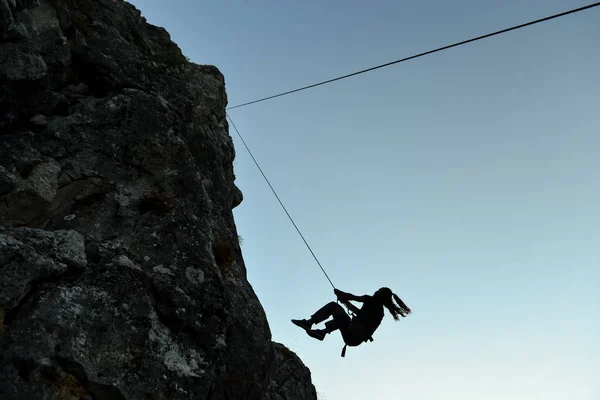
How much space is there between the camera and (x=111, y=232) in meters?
10.4

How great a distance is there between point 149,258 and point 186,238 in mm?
970

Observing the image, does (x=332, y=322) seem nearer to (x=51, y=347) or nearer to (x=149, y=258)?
(x=149, y=258)

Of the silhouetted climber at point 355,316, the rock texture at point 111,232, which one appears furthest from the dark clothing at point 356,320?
the rock texture at point 111,232

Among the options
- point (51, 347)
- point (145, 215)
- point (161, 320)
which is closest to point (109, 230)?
point (145, 215)

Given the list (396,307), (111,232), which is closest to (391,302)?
(396,307)

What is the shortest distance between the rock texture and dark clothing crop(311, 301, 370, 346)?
195cm

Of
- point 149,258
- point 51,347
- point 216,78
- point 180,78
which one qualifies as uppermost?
point 216,78

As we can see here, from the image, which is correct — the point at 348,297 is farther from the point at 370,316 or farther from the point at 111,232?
the point at 111,232

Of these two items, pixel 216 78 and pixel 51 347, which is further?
pixel 216 78

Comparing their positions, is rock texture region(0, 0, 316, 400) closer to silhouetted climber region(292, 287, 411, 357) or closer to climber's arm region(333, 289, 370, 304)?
silhouetted climber region(292, 287, 411, 357)

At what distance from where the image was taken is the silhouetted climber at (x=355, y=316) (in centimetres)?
1330

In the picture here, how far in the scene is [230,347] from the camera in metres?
10.2

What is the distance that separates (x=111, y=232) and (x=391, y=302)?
6919 millimetres

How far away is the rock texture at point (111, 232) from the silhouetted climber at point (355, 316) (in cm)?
182
